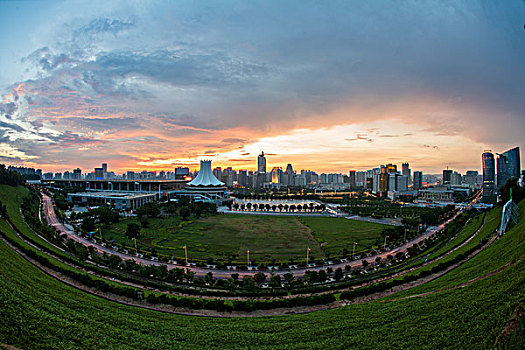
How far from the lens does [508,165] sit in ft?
142

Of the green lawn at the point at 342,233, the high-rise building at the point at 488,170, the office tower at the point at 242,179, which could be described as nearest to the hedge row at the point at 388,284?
the green lawn at the point at 342,233

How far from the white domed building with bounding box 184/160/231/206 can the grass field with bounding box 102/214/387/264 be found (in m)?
13.3

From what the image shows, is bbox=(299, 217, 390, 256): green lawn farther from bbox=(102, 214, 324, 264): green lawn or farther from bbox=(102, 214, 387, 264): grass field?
bbox=(102, 214, 324, 264): green lawn

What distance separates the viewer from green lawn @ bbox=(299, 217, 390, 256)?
51.7ft

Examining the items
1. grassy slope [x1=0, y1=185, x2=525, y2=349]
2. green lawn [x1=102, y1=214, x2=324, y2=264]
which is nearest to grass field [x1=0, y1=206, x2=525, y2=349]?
grassy slope [x1=0, y1=185, x2=525, y2=349]

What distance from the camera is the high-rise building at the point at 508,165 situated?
4206 cm

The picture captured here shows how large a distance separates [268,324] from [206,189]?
34.5 m

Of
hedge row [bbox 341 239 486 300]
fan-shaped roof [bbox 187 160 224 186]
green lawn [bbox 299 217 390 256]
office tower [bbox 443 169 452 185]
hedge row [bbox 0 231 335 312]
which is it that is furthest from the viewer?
office tower [bbox 443 169 452 185]

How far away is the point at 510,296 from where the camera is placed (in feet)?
15.1

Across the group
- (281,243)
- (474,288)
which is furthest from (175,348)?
(281,243)

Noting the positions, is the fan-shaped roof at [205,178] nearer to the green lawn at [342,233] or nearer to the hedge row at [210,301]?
the green lawn at [342,233]

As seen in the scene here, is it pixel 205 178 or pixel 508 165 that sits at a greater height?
pixel 508 165

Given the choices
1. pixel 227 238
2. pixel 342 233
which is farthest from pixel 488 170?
pixel 227 238

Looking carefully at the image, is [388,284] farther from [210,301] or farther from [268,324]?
[210,301]
